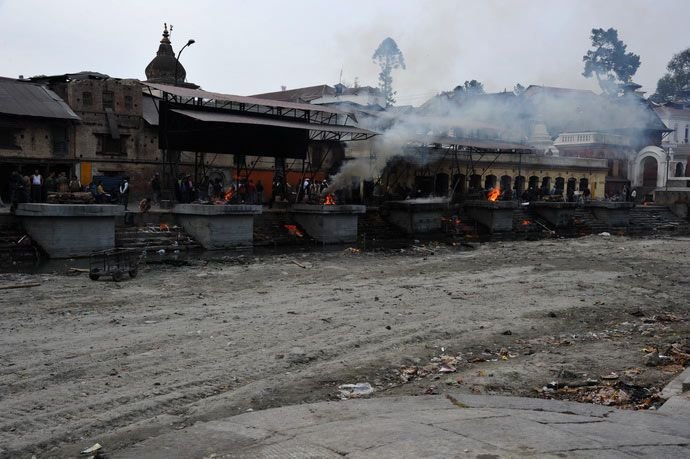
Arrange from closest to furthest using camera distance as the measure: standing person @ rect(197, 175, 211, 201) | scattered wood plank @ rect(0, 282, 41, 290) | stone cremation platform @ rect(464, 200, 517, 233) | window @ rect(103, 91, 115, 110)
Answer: scattered wood plank @ rect(0, 282, 41, 290)
standing person @ rect(197, 175, 211, 201)
window @ rect(103, 91, 115, 110)
stone cremation platform @ rect(464, 200, 517, 233)

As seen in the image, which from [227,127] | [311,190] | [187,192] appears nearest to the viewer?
[227,127]

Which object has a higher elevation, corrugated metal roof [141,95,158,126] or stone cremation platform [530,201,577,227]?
corrugated metal roof [141,95,158,126]

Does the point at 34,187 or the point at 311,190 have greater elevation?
the point at 311,190

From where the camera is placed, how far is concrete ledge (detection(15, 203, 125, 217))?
2088 centimetres

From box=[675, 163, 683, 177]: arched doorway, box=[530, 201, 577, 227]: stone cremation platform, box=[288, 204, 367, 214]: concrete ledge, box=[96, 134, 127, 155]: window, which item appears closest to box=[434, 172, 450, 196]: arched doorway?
box=[530, 201, 577, 227]: stone cremation platform

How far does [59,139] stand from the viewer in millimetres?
30578

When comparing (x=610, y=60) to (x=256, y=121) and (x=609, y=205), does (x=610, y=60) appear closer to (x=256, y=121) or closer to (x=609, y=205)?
(x=609, y=205)

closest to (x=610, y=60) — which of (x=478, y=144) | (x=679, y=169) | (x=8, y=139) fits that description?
(x=679, y=169)

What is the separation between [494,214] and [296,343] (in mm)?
29710

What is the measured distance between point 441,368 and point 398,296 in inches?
229

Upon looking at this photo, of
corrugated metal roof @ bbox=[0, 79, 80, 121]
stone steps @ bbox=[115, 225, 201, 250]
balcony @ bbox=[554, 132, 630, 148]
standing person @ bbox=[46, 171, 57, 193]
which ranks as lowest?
stone steps @ bbox=[115, 225, 201, 250]

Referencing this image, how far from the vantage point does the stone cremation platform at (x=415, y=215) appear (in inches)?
1364

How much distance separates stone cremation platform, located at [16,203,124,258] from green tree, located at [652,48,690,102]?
284 ft

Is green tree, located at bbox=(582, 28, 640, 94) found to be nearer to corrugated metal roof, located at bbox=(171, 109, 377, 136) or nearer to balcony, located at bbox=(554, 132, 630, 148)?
balcony, located at bbox=(554, 132, 630, 148)
